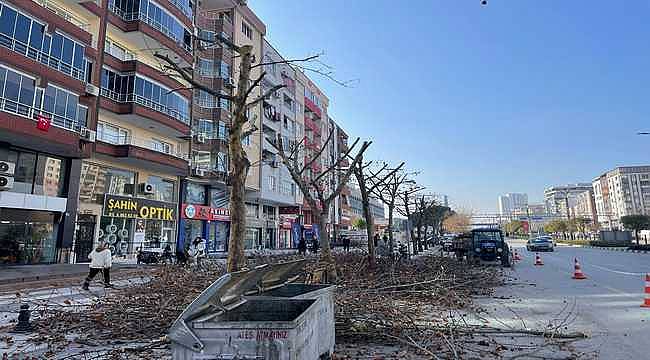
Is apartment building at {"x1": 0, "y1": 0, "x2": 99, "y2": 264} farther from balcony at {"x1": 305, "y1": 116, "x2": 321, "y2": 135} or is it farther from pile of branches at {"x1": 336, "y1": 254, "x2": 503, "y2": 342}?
balcony at {"x1": 305, "y1": 116, "x2": 321, "y2": 135}

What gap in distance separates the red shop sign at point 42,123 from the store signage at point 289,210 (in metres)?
32.6

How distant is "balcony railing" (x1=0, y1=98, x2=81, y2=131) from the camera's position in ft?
64.3

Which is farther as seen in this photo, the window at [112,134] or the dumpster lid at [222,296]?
the window at [112,134]

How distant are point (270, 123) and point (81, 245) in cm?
2592

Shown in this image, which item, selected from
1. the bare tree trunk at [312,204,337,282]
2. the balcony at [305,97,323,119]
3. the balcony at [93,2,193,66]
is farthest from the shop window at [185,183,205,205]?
the balcony at [305,97,323,119]

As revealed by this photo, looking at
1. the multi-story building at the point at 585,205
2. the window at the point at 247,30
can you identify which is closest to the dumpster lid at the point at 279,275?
the window at the point at 247,30

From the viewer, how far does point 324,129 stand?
2840 inches

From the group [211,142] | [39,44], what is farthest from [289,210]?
[39,44]

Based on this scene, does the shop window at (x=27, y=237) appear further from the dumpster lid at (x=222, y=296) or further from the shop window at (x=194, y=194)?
the dumpster lid at (x=222, y=296)

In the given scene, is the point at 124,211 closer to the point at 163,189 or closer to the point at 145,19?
the point at 163,189

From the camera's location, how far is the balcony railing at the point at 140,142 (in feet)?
89.9

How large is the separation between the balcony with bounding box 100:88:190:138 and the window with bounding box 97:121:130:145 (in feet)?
3.06

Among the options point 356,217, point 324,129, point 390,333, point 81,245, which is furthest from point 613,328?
point 356,217

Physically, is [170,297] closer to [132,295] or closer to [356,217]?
[132,295]
